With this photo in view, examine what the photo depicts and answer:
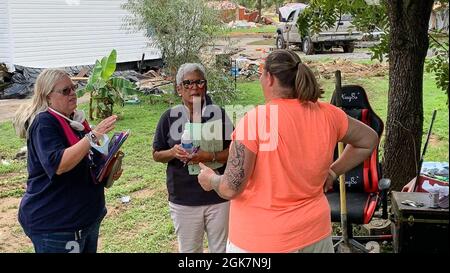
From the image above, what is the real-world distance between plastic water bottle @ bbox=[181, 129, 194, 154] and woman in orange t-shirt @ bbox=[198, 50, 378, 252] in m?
0.70

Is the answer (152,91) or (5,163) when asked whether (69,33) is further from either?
(5,163)

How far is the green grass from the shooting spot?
194 inches

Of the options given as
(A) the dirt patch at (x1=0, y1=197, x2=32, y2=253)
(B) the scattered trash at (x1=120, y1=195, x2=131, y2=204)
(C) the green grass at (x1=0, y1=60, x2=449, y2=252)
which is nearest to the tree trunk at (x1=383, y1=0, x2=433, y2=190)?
(C) the green grass at (x1=0, y1=60, x2=449, y2=252)

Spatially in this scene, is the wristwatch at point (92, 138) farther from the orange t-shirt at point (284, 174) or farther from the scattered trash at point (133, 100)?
the scattered trash at point (133, 100)

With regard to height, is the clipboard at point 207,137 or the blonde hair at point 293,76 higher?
the blonde hair at point 293,76

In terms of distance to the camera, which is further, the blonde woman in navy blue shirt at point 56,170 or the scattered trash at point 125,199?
the scattered trash at point 125,199

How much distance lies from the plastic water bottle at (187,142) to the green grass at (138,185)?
1365 mm

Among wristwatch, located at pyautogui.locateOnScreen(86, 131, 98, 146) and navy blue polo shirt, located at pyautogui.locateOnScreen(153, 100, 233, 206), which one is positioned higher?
wristwatch, located at pyautogui.locateOnScreen(86, 131, 98, 146)

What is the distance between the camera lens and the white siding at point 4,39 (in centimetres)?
Result: 1441

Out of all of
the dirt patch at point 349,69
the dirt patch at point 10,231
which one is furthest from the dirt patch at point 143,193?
the dirt patch at point 349,69

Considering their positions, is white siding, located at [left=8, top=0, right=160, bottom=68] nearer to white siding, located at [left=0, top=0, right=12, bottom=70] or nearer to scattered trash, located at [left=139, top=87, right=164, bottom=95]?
white siding, located at [left=0, top=0, right=12, bottom=70]

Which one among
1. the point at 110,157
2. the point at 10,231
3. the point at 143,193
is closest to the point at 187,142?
the point at 110,157

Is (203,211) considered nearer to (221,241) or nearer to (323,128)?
(221,241)
